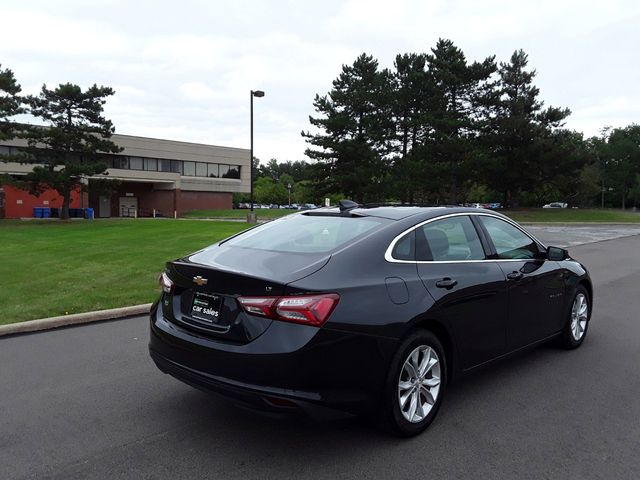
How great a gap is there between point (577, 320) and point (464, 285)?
2494 mm

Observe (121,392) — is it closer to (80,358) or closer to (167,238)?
(80,358)

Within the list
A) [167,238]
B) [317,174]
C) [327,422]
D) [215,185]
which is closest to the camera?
[327,422]

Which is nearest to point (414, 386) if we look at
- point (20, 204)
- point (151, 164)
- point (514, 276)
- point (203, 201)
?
point (514, 276)

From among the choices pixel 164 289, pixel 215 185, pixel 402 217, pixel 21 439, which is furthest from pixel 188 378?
pixel 215 185

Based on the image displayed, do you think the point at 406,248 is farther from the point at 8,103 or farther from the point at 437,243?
the point at 8,103

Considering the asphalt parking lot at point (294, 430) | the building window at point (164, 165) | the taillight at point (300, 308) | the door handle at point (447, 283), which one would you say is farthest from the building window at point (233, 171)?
the taillight at point (300, 308)

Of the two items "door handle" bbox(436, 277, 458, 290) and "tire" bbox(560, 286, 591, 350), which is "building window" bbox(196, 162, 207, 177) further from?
"door handle" bbox(436, 277, 458, 290)

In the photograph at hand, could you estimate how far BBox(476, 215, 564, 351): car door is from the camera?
447cm

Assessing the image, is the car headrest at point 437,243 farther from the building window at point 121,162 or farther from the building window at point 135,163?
the building window at point 135,163

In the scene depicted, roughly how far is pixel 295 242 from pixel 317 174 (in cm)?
4300

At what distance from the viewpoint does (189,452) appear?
3.28 m

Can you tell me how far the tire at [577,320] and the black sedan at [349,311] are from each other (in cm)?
106

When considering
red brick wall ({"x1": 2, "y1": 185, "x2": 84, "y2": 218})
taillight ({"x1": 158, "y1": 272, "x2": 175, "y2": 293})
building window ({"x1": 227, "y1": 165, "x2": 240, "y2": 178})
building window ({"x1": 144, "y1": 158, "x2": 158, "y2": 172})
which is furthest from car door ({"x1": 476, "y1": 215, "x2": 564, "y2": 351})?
building window ({"x1": 227, "y1": 165, "x2": 240, "y2": 178})

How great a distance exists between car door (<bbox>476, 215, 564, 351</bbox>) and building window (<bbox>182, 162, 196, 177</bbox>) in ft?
190
